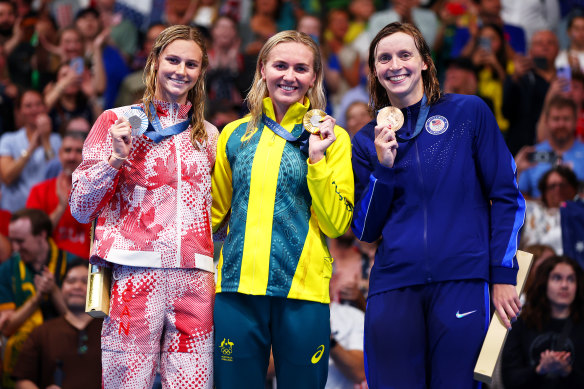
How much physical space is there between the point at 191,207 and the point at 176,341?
0.60 metres

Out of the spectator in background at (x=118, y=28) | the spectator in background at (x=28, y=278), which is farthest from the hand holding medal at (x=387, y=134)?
the spectator in background at (x=118, y=28)

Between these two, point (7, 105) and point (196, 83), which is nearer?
point (196, 83)

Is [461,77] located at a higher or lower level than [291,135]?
higher

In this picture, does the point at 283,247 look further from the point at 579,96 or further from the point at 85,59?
the point at 85,59

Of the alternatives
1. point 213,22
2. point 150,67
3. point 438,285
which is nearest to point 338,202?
point 438,285

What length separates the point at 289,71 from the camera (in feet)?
12.8

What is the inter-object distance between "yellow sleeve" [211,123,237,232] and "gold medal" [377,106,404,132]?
0.74m

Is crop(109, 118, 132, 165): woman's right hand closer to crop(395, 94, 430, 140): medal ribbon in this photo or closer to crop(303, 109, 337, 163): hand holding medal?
crop(303, 109, 337, 163): hand holding medal

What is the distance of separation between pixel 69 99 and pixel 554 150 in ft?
15.5

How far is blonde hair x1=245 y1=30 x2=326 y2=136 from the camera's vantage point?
3.96 m

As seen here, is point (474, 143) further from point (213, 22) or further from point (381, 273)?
point (213, 22)

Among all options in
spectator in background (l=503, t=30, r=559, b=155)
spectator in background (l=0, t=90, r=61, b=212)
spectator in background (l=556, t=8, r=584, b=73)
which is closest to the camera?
spectator in background (l=0, t=90, r=61, b=212)

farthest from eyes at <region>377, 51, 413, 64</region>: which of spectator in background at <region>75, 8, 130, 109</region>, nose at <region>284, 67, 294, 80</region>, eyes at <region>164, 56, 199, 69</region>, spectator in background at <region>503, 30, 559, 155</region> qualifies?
spectator in background at <region>75, 8, 130, 109</region>

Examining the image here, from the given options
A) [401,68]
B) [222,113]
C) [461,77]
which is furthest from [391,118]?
[461,77]
